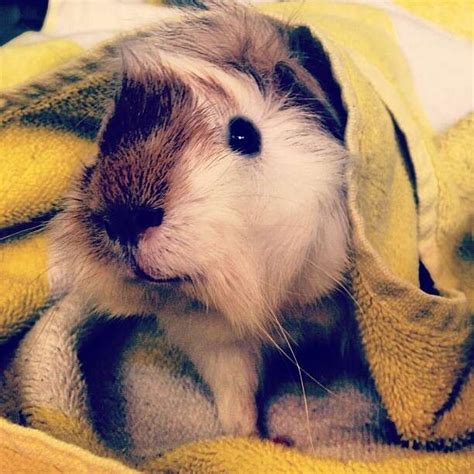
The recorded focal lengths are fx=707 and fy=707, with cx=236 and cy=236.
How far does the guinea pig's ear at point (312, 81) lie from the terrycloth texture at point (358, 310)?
0.03 meters

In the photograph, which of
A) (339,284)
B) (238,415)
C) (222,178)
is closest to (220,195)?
(222,178)

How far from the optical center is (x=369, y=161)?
0.88m

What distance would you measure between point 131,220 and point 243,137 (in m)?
0.18

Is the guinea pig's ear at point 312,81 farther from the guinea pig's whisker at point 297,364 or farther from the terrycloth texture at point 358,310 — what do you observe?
the guinea pig's whisker at point 297,364

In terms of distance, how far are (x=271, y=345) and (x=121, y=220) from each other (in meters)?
0.34

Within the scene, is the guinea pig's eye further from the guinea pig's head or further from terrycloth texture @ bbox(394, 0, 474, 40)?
terrycloth texture @ bbox(394, 0, 474, 40)

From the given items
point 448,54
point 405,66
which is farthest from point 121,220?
point 448,54

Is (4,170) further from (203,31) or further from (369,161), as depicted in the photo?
(369,161)

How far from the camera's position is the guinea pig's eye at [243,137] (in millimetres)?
813

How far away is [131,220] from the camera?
28.4 inches

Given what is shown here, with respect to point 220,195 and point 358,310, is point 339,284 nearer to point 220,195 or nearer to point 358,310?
point 358,310

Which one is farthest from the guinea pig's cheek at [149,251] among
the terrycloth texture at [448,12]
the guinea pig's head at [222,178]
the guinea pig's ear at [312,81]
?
the terrycloth texture at [448,12]

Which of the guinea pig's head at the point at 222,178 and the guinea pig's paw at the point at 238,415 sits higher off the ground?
the guinea pig's head at the point at 222,178

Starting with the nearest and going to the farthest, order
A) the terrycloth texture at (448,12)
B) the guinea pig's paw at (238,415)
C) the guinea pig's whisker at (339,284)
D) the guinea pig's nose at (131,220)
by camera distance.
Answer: the guinea pig's nose at (131,220) → the guinea pig's whisker at (339,284) → the guinea pig's paw at (238,415) → the terrycloth texture at (448,12)
